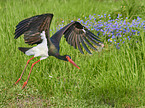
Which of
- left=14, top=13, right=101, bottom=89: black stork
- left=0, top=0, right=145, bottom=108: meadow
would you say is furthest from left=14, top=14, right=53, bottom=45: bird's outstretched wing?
left=0, top=0, right=145, bottom=108: meadow

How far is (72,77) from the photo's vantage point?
4168 millimetres

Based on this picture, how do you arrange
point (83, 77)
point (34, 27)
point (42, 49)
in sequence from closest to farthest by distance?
point (42, 49), point (34, 27), point (83, 77)

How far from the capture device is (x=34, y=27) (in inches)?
110

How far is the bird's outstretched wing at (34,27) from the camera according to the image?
2708 mm

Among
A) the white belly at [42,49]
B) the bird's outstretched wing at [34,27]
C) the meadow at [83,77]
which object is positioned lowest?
the meadow at [83,77]

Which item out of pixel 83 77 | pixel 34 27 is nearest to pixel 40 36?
pixel 34 27

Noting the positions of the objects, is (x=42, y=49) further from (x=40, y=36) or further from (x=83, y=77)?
(x=83, y=77)

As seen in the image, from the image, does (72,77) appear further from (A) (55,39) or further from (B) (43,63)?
(A) (55,39)

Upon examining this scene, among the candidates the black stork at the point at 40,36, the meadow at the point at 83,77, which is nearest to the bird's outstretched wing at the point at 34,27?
the black stork at the point at 40,36

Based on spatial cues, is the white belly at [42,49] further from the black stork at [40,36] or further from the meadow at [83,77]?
the meadow at [83,77]

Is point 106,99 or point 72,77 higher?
point 72,77

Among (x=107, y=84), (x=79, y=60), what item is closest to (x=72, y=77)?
(x=79, y=60)

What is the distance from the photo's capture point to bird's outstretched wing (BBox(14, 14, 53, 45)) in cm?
271

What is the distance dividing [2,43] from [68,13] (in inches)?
99.6
